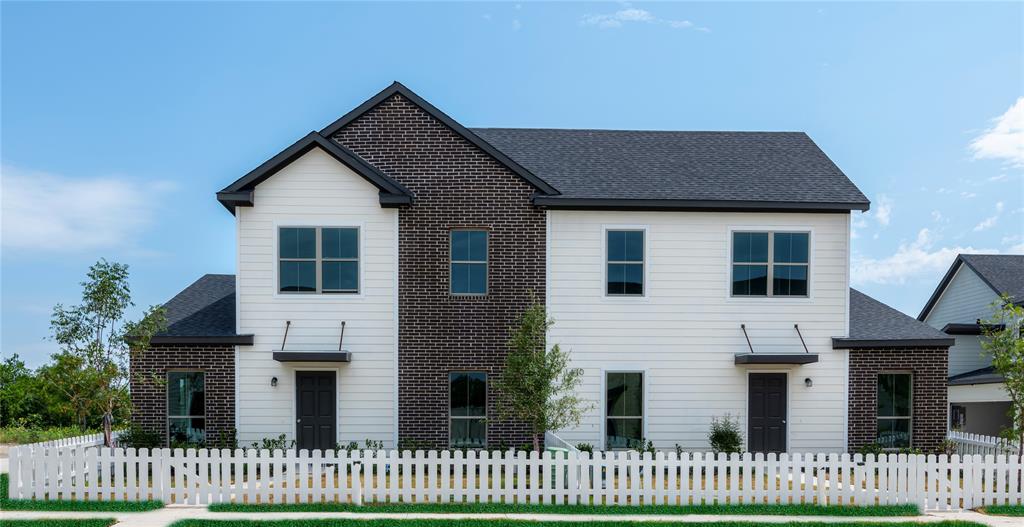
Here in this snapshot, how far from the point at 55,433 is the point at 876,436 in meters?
24.3

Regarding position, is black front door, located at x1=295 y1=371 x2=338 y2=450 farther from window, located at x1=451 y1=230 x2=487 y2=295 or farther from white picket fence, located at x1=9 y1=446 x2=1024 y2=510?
window, located at x1=451 y1=230 x2=487 y2=295

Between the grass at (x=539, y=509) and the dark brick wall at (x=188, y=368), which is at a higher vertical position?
the dark brick wall at (x=188, y=368)

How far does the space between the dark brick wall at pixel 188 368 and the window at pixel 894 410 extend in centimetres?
1558

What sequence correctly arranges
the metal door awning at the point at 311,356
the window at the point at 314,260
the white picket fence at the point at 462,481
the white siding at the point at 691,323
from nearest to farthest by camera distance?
the white picket fence at the point at 462,481, the metal door awning at the point at 311,356, the window at the point at 314,260, the white siding at the point at 691,323

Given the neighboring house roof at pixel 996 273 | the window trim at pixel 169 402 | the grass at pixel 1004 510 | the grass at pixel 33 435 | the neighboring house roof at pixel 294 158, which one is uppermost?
the neighboring house roof at pixel 294 158

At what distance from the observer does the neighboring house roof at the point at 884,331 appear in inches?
677

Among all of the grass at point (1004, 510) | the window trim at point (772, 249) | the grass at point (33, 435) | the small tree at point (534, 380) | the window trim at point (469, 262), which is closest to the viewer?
the grass at point (1004, 510)

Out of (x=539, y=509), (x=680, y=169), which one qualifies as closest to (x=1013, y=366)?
(x=680, y=169)

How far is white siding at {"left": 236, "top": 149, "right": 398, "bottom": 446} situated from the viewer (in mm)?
16812

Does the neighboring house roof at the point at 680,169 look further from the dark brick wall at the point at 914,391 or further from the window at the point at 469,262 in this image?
the dark brick wall at the point at 914,391

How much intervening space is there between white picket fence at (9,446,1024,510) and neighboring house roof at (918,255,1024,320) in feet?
39.0

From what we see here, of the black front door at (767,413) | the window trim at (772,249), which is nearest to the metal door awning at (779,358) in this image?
the black front door at (767,413)

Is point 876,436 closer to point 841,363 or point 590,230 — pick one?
point 841,363

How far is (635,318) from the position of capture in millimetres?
17219
